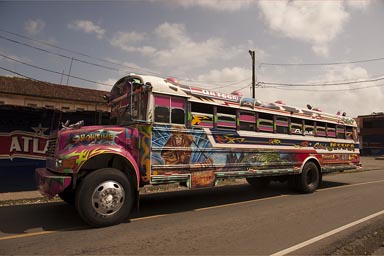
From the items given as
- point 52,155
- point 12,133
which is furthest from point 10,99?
point 52,155

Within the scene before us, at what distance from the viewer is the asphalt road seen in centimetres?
464

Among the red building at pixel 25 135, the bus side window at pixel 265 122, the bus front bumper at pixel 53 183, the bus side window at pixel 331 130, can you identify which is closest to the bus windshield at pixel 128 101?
the bus front bumper at pixel 53 183

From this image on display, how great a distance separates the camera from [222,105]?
784cm

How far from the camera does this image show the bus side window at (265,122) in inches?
346

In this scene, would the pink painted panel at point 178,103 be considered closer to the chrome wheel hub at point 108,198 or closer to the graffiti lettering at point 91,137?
the graffiti lettering at point 91,137

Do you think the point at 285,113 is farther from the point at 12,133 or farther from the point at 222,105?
the point at 12,133

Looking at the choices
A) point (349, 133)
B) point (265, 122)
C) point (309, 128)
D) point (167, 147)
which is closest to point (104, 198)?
point (167, 147)

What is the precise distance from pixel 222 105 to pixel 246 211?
2561 mm

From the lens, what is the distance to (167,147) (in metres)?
A: 6.74

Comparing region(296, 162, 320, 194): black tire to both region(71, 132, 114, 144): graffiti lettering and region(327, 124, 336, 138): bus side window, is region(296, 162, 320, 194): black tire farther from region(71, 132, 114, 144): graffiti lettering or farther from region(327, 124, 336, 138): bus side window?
region(71, 132, 114, 144): graffiti lettering

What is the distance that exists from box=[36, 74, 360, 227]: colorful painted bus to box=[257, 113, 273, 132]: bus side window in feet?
0.09

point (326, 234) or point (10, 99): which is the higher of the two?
point (10, 99)

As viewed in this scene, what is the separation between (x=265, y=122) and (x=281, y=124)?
752 millimetres

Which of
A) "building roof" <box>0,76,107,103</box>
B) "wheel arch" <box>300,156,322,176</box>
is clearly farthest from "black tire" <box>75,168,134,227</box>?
"building roof" <box>0,76,107,103</box>
